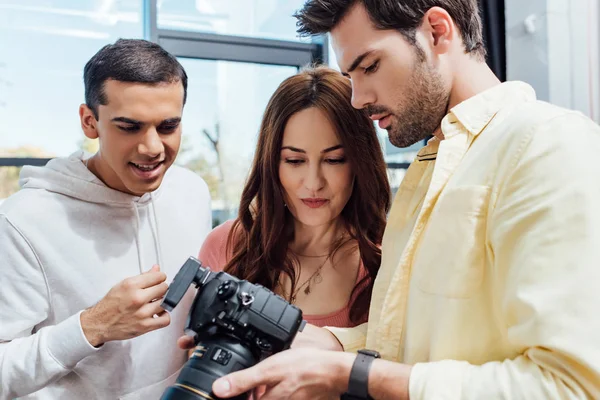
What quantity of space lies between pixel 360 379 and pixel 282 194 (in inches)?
26.0

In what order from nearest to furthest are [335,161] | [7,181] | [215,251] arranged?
[335,161], [215,251], [7,181]

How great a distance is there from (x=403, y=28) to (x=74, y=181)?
2.54ft

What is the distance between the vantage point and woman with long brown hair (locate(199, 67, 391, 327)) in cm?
125

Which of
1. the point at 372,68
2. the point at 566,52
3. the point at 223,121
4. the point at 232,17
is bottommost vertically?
the point at 372,68

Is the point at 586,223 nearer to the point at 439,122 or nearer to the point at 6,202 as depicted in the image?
the point at 439,122

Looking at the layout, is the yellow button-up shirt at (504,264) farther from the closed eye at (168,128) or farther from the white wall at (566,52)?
the white wall at (566,52)

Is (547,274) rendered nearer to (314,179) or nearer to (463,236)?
(463,236)

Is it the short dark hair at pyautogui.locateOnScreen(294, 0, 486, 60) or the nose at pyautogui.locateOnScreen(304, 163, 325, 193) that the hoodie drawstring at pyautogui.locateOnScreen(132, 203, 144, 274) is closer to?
the nose at pyautogui.locateOnScreen(304, 163, 325, 193)

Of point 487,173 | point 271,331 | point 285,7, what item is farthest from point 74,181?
point 285,7

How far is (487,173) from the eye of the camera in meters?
0.74

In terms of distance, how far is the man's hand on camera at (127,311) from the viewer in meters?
1.03

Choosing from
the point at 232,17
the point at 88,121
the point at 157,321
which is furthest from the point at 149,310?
the point at 232,17

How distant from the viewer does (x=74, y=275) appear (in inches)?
46.3

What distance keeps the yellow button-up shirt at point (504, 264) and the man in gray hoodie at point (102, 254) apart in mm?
541
